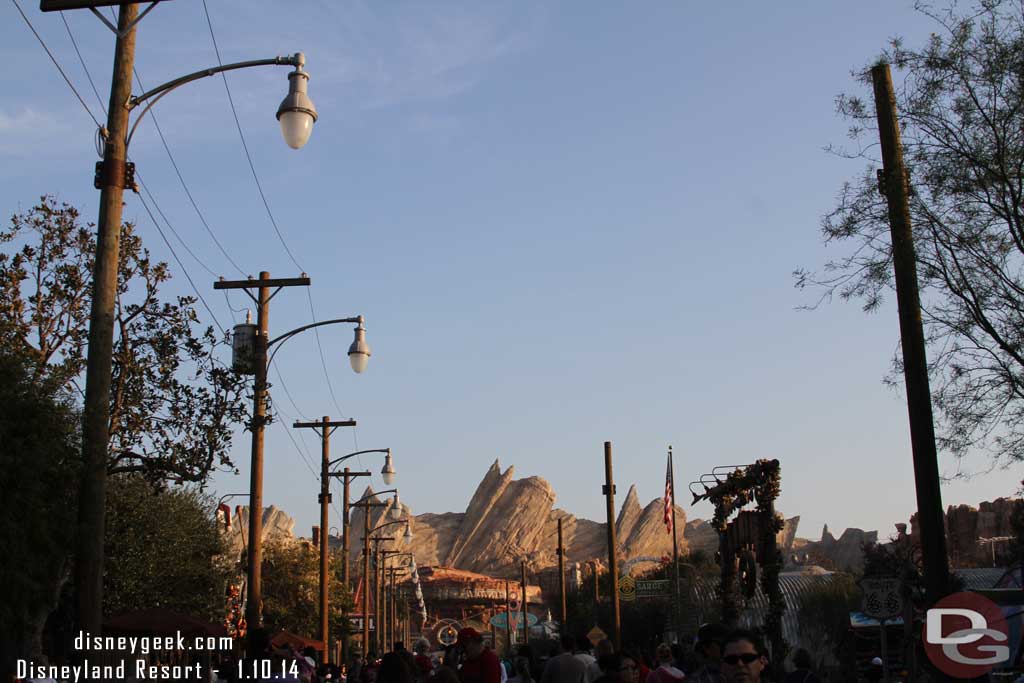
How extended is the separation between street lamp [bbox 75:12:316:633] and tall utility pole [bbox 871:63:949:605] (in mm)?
7779

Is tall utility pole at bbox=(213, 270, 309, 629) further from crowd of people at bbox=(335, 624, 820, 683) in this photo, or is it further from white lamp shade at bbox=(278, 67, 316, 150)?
white lamp shade at bbox=(278, 67, 316, 150)

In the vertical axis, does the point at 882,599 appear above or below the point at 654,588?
above

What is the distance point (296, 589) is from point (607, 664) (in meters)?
61.1

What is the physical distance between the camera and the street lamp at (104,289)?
10680 millimetres

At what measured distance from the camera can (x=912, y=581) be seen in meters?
39.6

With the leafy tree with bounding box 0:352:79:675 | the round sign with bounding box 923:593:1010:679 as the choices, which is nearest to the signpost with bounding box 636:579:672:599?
the leafy tree with bounding box 0:352:79:675

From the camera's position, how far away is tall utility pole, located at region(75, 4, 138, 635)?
35.0 feet

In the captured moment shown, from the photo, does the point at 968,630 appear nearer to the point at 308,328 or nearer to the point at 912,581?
the point at 308,328

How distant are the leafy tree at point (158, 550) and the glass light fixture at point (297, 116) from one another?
16211 mm

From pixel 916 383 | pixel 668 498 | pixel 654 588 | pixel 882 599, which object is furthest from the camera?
pixel 654 588

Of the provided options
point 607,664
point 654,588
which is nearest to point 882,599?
point 607,664

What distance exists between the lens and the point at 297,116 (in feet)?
A: 40.5

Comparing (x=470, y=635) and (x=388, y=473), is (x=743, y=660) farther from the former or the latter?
(x=388, y=473)

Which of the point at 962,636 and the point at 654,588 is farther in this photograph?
the point at 654,588
